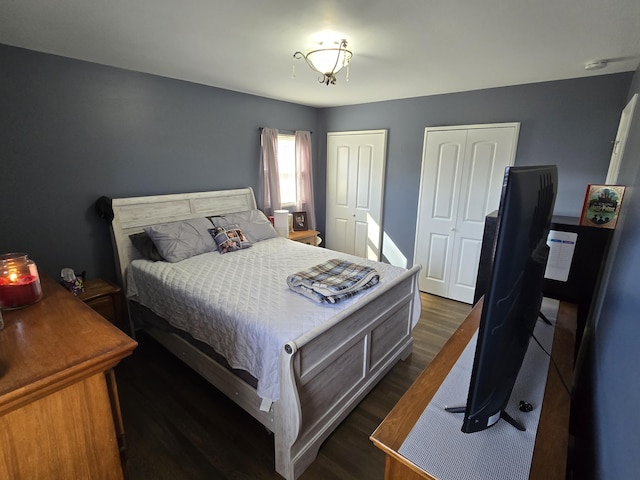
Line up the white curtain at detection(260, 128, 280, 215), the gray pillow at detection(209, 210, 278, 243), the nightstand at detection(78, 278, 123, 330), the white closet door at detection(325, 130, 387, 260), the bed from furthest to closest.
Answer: the white closet door at detection(325, 130, 387, 260), the white curtain at detection(260, 128, 280, 215), the gray pillow at detection(209, 210, 278, 243), the nightstand at detection(78, 278, 123, 330), the bed

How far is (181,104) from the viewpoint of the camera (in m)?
3.01

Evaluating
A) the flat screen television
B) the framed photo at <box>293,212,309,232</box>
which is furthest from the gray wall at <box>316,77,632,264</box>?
the flat screen television

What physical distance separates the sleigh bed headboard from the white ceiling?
1.12 m

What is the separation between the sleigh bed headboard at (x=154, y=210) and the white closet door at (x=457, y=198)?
7.46ft

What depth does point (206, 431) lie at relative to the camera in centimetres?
184

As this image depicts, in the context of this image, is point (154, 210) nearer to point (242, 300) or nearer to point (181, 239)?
point (181, 239)

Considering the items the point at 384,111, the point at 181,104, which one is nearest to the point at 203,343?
the point at 181,104

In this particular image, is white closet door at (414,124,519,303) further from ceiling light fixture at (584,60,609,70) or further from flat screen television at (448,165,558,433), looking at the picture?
flat screen television at (448,165,558,433)

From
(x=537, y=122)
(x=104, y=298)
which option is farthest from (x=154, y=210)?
(x=537, y=122)

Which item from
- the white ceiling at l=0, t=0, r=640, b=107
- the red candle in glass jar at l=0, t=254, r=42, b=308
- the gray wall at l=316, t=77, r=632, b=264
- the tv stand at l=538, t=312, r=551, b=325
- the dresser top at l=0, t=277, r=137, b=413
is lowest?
the tv stand at l=538, t=312, r=551, b=325

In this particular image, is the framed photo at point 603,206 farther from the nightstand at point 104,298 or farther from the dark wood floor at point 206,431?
the nightstand at point 104,298

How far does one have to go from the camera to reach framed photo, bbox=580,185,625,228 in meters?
1.48

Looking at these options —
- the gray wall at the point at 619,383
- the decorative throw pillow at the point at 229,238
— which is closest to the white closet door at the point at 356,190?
the decorative throw pillow at the point at 229,238

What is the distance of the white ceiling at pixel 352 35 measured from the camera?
5.08 ft
